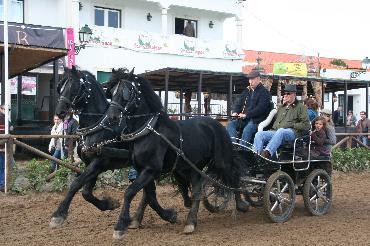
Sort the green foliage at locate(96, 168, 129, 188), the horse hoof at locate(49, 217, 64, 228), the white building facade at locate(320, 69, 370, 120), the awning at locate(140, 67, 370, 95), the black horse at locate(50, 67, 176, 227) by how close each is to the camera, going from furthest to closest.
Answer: the white building facade at locate(320, 69, 370, 120) < the awning at locate(140, 67, 370, 95) < the green foliage at locate(96, 168, 129, 188) < the black horse at locate(50, 67, 176, 227) < the horse hoof at locate(49, 217, 64, 228)

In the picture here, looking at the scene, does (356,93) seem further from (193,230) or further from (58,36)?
(193,230)

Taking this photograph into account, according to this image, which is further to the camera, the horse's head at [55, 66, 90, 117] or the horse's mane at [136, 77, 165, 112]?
the horse's mane at [136, 77, 165, 112]

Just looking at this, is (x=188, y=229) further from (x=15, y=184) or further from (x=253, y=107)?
(x=15, y=184)

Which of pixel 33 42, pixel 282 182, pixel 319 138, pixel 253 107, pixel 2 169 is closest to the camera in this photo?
pixel 282 182

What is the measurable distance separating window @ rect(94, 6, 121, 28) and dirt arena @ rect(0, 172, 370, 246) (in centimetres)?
1481

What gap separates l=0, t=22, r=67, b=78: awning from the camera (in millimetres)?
13524

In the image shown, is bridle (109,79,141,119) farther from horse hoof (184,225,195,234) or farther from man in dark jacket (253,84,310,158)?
man in dark jacket (253,84,310,158)

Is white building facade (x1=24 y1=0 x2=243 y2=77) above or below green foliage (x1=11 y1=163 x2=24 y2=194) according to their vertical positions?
above

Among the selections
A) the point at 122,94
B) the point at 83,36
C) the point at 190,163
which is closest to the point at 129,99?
the point at 122,94

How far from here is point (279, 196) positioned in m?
7.88

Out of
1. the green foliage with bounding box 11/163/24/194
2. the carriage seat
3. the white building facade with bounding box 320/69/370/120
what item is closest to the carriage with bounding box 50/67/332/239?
the carriage seat

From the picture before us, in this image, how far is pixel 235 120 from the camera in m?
8.68

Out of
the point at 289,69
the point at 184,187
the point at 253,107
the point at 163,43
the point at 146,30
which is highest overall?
the point at 146,30

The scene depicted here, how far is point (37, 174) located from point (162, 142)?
15.5ft
